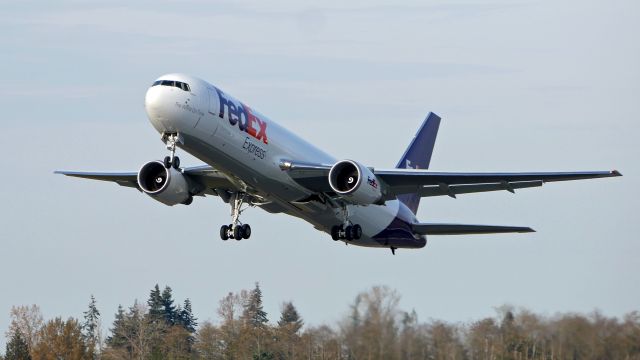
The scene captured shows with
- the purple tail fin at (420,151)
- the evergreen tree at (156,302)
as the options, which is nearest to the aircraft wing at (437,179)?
the purple tail fin at (420,151)

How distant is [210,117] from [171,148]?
154cm

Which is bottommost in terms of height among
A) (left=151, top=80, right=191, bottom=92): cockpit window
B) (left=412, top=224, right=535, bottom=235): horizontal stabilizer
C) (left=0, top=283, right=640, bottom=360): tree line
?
(left=0, top=283, right=640, bottom=360): tree line

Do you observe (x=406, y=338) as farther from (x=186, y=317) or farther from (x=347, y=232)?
(x=186, y=317)

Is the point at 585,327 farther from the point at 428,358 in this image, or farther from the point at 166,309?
the point at 166,309

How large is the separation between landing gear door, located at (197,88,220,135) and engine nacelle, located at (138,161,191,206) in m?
4.64

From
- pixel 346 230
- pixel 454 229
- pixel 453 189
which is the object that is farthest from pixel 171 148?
pixel 454 229

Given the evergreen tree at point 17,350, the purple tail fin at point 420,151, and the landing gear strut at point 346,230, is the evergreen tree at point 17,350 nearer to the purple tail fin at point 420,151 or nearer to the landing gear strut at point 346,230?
the purple tail fin at point 420,151

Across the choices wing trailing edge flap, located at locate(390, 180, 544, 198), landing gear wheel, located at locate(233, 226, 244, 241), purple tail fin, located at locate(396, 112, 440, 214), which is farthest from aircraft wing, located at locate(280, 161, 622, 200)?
purple tail fin, located at locate(396, 112, 440, 214)

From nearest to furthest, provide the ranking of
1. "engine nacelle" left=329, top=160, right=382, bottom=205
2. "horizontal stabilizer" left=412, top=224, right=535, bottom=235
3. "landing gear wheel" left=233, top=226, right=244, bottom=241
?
"engine nacelle" left=329, top=160, right=382, bottom=205 → "landing gear wheel" left=233, top=226, right=244, bottom=241 → "horizontal stabilizer" left=412, top=224, right=535, bottom=235

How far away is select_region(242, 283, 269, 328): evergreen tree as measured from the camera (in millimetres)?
48000

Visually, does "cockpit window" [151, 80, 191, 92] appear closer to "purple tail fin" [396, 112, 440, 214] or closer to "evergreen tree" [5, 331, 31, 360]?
"purple tail fin" [396, 112, 440, 214]

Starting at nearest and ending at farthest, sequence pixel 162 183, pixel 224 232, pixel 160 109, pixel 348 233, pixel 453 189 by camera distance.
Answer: pixel 160 109, pixel 162 183, pixel 224 232, pixel 348 233, pixel 453 189

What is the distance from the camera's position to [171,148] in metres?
36.9

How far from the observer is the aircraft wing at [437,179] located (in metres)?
38.8
